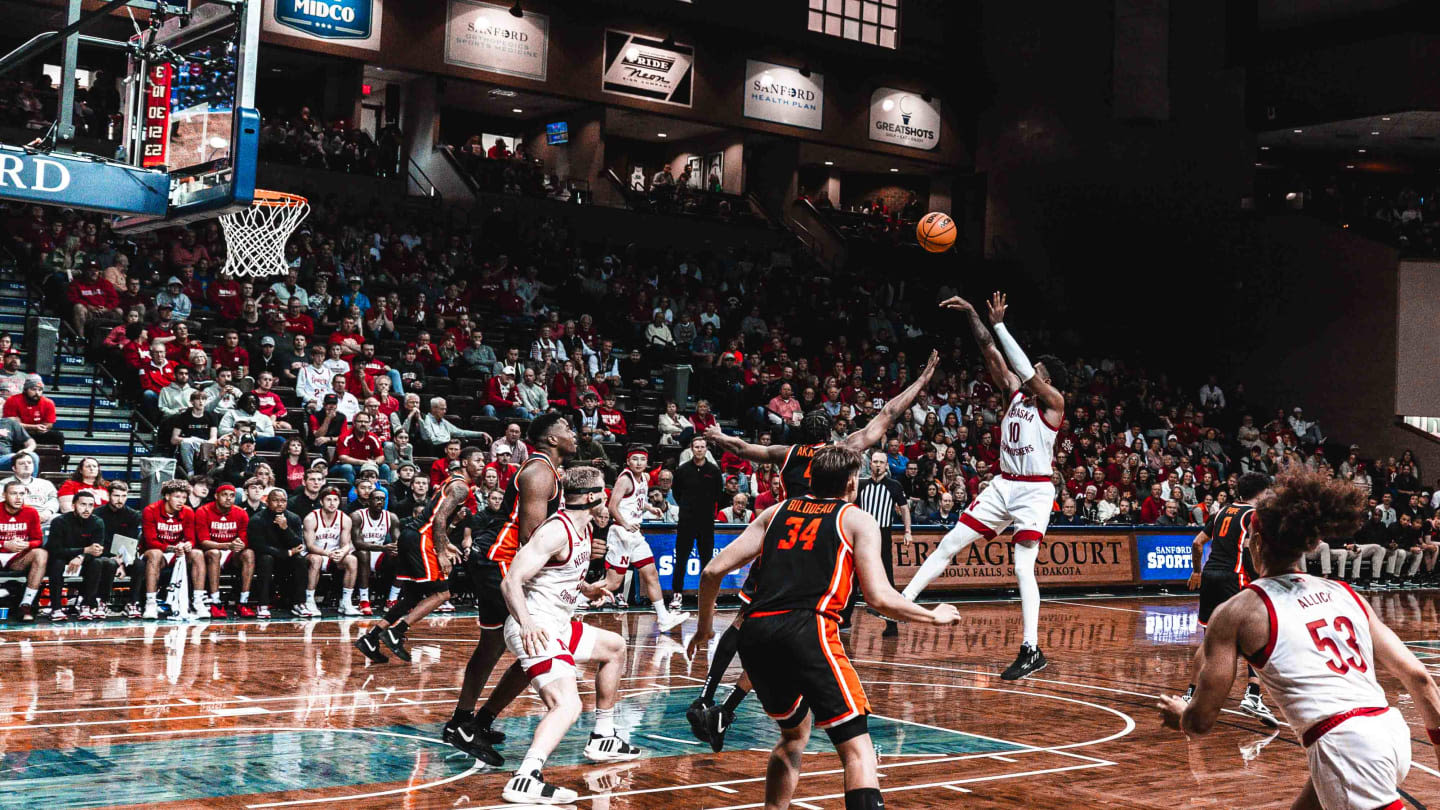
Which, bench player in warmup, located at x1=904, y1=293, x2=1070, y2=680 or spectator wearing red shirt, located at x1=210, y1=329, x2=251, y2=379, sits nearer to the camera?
bench player in warmup, located at x1=904, y1=293, x2=1070, y2=680

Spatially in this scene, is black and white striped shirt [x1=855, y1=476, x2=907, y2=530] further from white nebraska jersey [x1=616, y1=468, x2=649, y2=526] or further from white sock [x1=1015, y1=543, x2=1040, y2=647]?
white sock [x1=1015, y1=543, x2=1040, y2=647]

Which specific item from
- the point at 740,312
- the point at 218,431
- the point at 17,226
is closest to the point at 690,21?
the point at 740,312

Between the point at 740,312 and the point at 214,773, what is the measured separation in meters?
19.9

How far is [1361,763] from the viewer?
4.31m

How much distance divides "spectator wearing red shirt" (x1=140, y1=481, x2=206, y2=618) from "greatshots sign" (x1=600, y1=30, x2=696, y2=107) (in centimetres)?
1762

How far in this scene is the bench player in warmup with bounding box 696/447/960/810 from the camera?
543cm

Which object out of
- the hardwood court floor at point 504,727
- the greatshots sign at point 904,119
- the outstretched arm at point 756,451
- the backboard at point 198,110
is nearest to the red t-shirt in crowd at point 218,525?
the hardwood court floor at point 504,727

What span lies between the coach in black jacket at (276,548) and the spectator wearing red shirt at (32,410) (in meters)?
2.94

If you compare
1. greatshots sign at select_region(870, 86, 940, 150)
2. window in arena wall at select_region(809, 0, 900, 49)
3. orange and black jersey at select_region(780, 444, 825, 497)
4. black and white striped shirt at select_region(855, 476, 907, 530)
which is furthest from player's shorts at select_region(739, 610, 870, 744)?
greatshots sign at select_region(870, 86, 940, 150)

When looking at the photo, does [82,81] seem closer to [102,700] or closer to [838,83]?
[838,83]

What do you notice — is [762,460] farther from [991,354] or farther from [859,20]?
[859,20]

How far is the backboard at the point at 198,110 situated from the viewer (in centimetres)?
877

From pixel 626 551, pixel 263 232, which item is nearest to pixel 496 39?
pixel 263 232

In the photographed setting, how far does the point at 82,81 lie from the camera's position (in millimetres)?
26906
